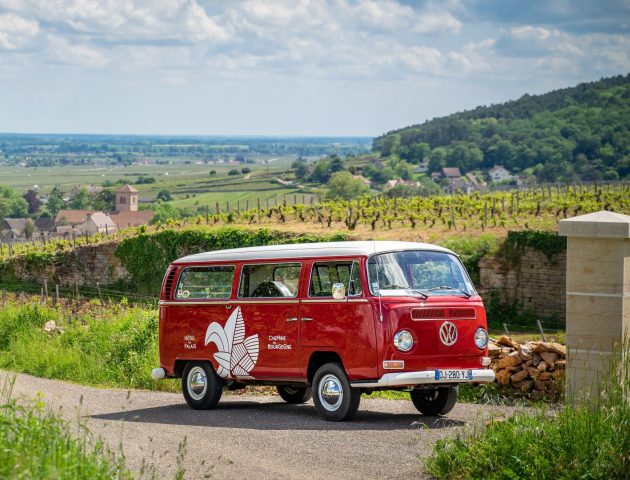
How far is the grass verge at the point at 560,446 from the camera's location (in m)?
8.50

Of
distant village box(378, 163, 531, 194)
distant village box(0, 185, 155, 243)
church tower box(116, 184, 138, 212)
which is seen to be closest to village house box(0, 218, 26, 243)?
distant village box(0, 185, 155, 243)

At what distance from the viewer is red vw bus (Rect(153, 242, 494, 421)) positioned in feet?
41.1

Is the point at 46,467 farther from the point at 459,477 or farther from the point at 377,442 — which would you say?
the point at 377,442

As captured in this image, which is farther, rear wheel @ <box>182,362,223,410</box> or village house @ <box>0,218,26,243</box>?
village house @ <box>0,218,26,243</box>

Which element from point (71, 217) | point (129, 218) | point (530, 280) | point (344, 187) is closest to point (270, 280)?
point (530, 280)

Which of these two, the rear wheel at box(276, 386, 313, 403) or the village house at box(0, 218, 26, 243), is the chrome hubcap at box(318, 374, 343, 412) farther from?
the village house at box(0, 218, 26, 243)

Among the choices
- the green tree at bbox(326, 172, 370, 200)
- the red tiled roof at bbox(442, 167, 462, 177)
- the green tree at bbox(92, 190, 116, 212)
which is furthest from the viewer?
the green tree at bbox(92, 190, 116, 212)

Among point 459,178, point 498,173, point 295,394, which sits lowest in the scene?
point 459,178

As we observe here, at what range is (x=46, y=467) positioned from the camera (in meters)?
7.30

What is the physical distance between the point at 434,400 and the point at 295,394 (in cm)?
261

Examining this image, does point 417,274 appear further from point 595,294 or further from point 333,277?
point 595,294

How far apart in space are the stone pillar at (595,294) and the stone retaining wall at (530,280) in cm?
2471

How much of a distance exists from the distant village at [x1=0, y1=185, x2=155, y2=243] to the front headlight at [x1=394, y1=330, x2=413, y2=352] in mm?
122517

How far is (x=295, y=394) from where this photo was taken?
50.6 feet
